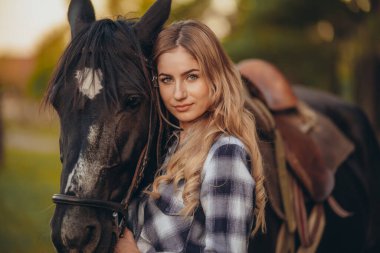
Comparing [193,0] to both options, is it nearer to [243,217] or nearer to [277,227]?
[277,227]

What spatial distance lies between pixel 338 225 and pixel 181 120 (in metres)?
1.75

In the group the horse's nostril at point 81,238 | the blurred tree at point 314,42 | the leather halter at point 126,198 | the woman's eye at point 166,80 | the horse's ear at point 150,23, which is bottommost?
the horse's nostril at point 81,238

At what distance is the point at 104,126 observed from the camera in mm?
1687

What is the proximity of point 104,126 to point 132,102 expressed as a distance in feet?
0.51

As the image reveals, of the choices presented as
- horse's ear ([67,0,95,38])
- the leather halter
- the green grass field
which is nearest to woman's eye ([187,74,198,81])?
the leather halter

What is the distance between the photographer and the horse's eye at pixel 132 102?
69.5 inches

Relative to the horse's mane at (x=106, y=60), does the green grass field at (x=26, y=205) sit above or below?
below

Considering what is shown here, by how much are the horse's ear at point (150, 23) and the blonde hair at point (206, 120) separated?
0.11 metres

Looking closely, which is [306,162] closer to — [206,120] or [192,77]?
[206,120]

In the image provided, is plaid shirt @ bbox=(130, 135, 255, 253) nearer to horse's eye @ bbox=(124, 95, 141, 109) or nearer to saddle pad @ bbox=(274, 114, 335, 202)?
horse's eye @ bbox=(124, 95, 141, 109)

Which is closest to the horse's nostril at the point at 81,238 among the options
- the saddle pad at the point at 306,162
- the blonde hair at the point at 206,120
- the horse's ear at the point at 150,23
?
the blonde hair at the point at 206,120

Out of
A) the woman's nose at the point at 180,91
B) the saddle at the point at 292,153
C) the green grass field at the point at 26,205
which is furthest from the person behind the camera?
the green grass field at the point at 26,205

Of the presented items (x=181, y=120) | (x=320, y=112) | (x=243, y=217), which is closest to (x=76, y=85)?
(x=181, y=120)

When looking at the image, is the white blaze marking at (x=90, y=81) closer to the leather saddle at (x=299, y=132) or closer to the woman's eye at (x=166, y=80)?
the woman's eye at (x=166, y=80)
